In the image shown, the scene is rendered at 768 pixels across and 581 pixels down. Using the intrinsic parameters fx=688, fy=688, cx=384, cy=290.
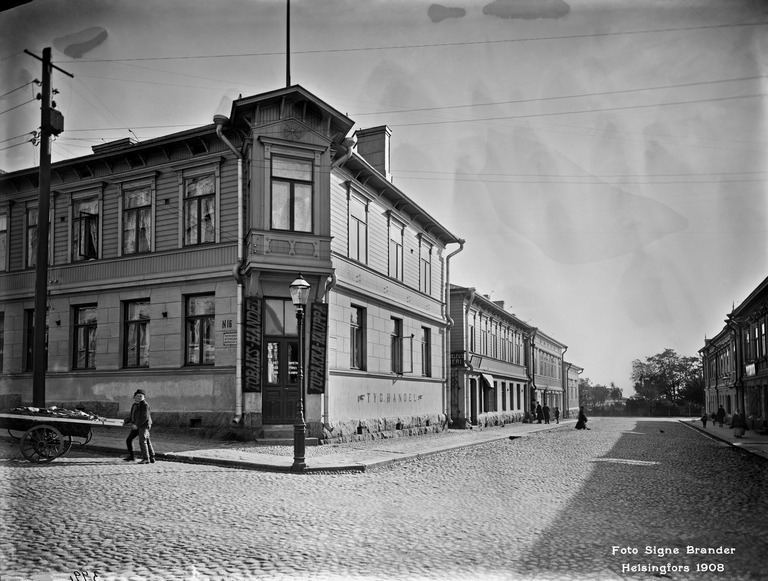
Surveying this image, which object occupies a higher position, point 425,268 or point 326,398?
point 425,268

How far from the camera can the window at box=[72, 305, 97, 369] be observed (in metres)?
21.4

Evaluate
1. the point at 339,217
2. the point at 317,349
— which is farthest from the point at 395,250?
the point at 317,349

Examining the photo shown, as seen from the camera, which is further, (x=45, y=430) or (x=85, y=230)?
(x=85, y=230)

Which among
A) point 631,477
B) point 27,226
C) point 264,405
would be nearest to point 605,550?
point 631,477

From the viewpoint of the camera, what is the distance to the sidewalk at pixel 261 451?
1416cm

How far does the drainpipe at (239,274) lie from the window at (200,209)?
998mm

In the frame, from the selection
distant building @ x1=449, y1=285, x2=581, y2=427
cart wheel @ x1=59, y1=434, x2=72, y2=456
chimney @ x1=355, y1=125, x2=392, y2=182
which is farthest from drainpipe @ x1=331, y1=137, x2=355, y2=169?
distant building @ x1=449, y1=285, x2=581, y2=427

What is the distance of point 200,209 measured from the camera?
65.9ft

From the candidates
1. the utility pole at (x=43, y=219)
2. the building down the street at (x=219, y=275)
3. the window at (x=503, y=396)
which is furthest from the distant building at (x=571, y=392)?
the utility pole at (x=43, y=219)

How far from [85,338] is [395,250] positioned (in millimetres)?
11331

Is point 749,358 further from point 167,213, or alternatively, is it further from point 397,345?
point 167,213

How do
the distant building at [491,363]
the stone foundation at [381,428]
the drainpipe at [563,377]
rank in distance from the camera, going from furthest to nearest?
the drainpipe at [563,377], the distant building at [491,363], the stone foundation at [381,428]

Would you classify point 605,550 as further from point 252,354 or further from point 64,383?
point 64,383

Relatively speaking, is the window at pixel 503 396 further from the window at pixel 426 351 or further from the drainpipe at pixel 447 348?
the window at pixel 426 351
